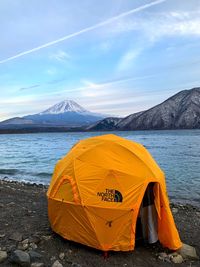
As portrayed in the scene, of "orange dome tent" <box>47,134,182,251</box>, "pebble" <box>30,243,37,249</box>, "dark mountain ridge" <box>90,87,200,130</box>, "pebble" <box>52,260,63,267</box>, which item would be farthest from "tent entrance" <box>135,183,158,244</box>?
"dark mountain ridge" <box>90,87,200,130</box>

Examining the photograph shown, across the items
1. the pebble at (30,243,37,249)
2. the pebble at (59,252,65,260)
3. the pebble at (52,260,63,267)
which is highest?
the pebble at (30,243,37,249)

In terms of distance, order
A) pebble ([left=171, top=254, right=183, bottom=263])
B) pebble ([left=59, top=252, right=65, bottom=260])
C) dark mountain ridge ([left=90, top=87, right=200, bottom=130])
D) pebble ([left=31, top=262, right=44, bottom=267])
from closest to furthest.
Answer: pebble ([left=31, top=262, right=44, bottom=267])
pebble ([left=59, top=252, right=65, bottom=260])
pebble ([left=171, top=254, right=183, bottom=263])
dark mountain ridge ([left=90, top=87, right=200, bottom=130])

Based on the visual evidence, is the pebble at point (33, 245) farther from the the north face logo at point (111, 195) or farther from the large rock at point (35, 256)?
the the north face logo at point (111, 195)

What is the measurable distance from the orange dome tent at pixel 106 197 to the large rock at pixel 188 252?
0.19 m

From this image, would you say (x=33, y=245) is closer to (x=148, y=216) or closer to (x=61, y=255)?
(x=61, y=255)

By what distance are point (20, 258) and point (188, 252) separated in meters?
3.79

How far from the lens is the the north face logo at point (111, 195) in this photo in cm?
839

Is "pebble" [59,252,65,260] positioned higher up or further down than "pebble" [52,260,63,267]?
further down

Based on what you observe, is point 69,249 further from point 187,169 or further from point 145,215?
point 187,169

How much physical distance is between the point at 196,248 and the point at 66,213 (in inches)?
130

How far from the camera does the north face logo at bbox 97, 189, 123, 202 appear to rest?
27.5ft

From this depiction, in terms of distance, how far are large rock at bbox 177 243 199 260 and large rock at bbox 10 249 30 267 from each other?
3.46 meters

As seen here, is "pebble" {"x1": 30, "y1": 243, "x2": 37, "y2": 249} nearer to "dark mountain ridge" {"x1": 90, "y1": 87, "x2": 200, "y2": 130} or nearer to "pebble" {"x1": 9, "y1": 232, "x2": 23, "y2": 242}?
"pebble" {"x1": 9, "y1": 232, "x2": 23, "y2": 242}

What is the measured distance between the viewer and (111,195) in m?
8.46
